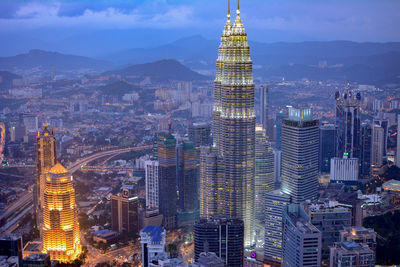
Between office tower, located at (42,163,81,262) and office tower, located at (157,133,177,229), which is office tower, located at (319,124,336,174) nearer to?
office tower, located at (157,133,177,229)

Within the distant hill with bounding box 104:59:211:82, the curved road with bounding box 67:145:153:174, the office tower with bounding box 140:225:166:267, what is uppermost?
the distant hill with bounding box 104:59:211:82

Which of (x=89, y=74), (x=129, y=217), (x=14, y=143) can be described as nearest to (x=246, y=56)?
(x=129, y=217)

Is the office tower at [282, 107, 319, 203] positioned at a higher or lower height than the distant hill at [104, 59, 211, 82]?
lower

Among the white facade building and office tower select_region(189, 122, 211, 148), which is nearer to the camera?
office tower select_region(189, 122, 211, 148)

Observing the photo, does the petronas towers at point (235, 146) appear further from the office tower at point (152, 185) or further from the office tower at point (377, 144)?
the office tower at point (377, 144)

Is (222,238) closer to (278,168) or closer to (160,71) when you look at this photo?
(278,168)

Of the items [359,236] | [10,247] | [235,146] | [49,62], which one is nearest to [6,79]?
[49,62]

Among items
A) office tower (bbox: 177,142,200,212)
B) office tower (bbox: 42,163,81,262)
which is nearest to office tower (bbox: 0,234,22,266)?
office tower (bbox: 42,163,81,262)
